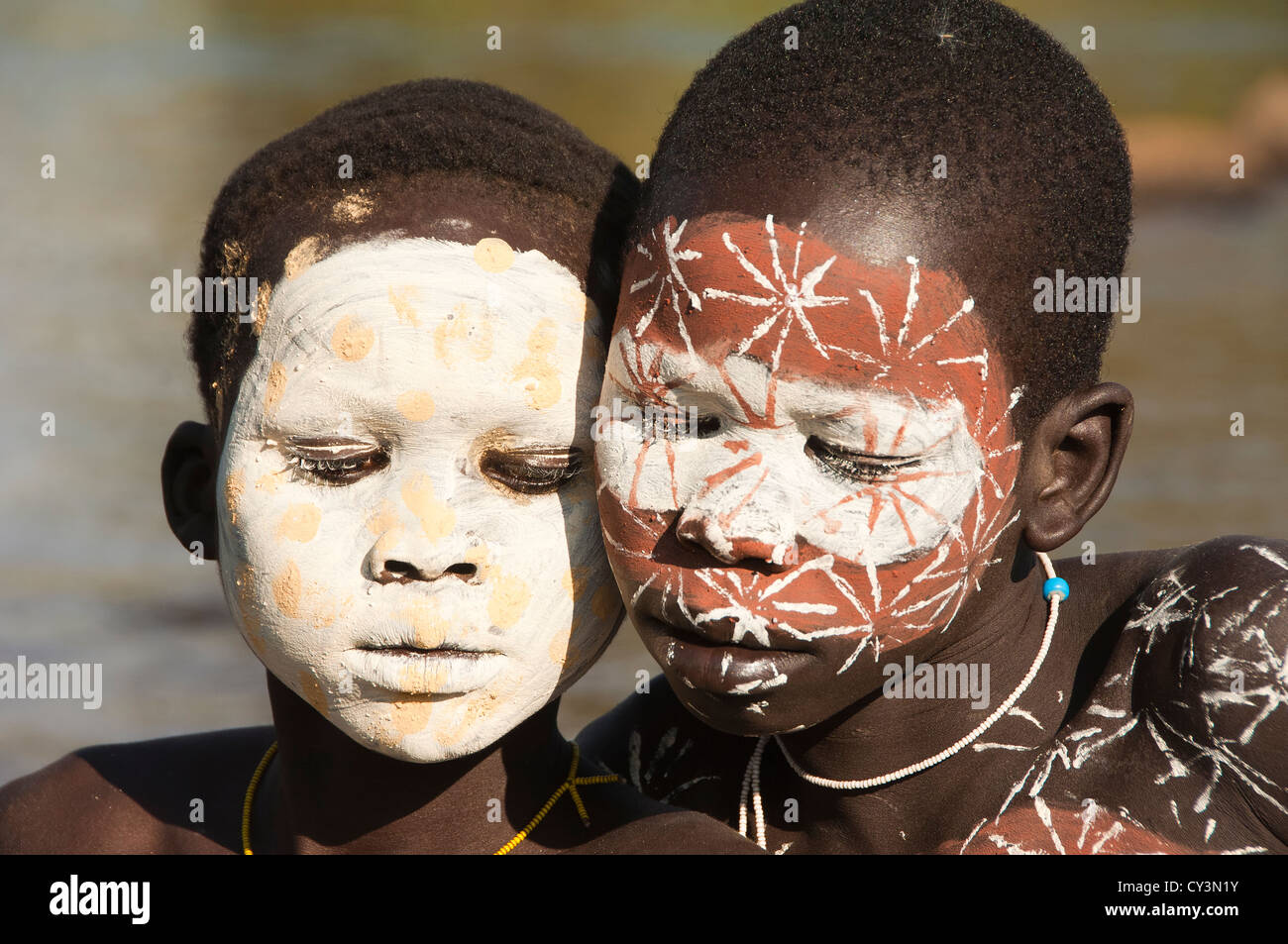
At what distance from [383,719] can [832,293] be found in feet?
3.50

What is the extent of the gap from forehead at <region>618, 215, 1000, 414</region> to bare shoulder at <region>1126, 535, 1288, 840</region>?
2.17ft

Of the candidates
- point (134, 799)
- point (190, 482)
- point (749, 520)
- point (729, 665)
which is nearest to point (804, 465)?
point (749, 520)

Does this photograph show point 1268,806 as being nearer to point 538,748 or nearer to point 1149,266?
point 538,748

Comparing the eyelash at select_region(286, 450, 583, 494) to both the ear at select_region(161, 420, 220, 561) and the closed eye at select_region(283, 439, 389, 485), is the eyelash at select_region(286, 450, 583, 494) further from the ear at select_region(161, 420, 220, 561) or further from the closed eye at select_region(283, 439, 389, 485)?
the ear at select_region(161, 420, 220, 561)

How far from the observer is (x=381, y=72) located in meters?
11.7

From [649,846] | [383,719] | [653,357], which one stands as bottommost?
[649,846]

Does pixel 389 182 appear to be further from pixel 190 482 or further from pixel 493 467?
pixel 190 482

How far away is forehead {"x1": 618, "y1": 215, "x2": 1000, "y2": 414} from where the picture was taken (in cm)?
260

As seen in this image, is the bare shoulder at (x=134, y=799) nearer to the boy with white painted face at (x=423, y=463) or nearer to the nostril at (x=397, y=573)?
the boy with white painted face at (x=423, y=463)

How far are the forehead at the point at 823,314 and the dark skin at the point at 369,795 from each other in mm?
338

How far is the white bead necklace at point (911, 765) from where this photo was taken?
3.08 m

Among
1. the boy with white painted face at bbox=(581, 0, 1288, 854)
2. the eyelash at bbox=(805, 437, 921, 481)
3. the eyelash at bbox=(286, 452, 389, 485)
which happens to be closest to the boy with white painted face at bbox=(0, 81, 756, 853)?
the eyelash at bbox=(286, 452, 389, 485)

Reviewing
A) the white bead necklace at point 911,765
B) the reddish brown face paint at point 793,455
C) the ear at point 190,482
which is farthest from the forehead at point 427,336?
the white bead necklace at point 911,765

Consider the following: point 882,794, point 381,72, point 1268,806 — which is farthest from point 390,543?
point 381,72
